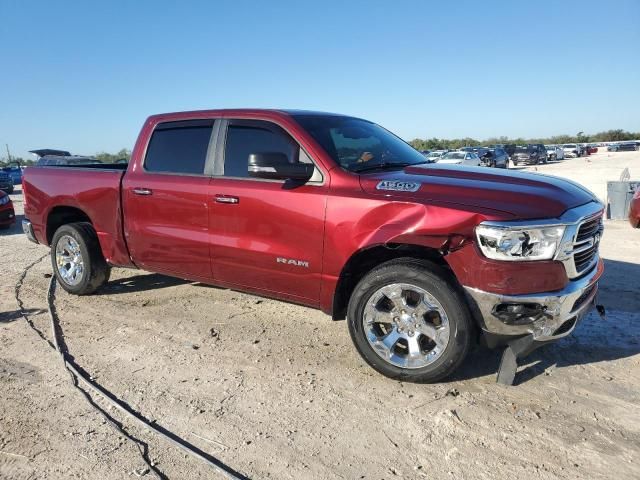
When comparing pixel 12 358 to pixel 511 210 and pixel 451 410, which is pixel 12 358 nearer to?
pixel 451 410

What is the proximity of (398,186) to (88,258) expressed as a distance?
3.62m

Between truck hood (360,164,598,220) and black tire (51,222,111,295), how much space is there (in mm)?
3302

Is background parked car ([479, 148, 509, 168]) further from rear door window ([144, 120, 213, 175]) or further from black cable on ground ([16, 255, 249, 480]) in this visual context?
black cable on ground ([16, 255, 249, 480])

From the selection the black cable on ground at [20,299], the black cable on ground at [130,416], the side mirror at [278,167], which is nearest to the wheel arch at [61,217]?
the black cable on ground at [20,299]

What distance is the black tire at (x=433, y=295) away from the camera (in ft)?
10.6

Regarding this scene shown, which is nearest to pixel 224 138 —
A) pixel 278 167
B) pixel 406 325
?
pixel 278 167

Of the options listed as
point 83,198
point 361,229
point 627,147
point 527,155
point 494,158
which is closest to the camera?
point 361,229

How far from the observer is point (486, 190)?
131 inches

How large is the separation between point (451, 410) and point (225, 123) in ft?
9.85

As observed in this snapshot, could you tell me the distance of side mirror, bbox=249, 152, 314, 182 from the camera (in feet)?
12.3

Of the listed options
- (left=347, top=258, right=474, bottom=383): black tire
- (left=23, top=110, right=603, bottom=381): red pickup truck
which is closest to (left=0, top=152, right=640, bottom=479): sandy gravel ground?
(left=347, top=258, right=474, bottom=383): black tire

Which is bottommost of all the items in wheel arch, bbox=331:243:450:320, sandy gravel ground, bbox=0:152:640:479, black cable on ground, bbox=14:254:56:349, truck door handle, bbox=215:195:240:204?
sandy gravel ground, bbox=0:152:640:479

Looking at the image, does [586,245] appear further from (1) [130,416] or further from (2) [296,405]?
(1) [130,416]

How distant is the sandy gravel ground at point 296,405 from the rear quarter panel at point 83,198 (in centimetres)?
82
